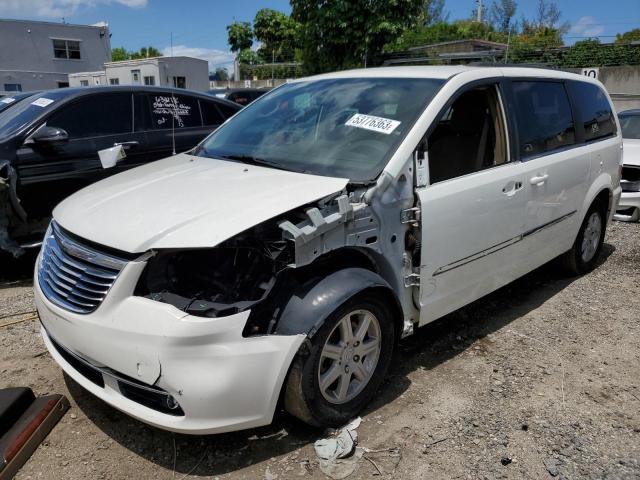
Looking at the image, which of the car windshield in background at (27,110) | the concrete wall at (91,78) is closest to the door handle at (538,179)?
the car windshield in background at (27,110)

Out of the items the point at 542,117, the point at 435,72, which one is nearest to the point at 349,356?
the point at 435,72

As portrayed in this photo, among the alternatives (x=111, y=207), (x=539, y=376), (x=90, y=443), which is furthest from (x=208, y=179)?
(x=539, y=376)

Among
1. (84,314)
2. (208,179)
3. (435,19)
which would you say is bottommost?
(84,314)

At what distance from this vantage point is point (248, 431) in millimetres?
2781

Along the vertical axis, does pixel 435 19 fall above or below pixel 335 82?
above

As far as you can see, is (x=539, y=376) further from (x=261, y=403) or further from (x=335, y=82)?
(x=335, y=82)

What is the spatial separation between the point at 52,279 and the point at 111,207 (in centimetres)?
46

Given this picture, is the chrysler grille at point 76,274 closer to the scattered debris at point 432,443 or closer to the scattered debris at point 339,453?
the scattered debris at point 339,453

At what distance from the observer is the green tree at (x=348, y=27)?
1992 centimetres

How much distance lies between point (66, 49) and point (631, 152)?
42149 millimetres

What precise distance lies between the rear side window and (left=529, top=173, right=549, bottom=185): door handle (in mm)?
990

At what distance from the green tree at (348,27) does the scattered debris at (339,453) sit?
1892cm

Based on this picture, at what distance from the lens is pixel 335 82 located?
3.78m

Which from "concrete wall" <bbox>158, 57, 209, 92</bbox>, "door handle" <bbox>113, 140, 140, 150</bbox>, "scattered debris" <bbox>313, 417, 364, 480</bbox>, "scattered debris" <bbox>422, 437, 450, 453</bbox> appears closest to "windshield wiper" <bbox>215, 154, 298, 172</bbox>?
"scattered debris" <bbox>313, 417, 364, 480</bbox>
